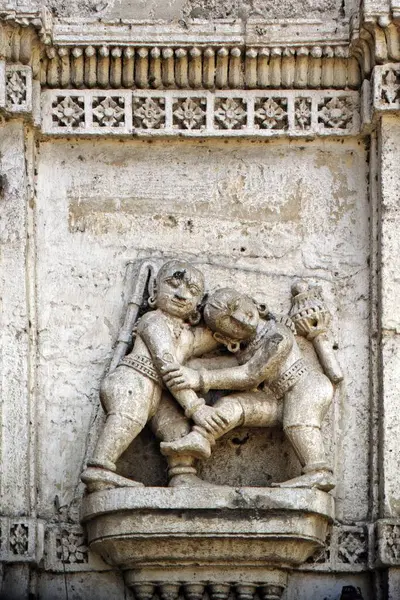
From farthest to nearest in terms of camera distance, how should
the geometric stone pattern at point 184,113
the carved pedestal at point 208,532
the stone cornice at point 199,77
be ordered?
the geometric stone pattern at point 184,113, the stone cornice at point 199,77, the carved pedestal at point 208,532

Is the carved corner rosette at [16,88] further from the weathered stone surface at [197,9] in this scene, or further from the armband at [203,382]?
the armband at [203,382]

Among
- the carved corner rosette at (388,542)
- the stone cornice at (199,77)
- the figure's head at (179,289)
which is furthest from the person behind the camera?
the stone cornice at (199,77)

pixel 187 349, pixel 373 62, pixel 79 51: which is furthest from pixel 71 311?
pixel 373 62

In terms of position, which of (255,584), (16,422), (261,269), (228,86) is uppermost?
(228,86)

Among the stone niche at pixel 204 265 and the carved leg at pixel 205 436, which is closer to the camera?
the carved leg at pixel 205 436

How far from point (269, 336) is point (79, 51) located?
1.70 metres

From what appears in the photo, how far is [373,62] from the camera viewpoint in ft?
34.4

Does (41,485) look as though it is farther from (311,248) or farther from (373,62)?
(373,62)

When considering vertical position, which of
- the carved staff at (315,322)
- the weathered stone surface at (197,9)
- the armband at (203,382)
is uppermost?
the weathered stone surface at (197,9)

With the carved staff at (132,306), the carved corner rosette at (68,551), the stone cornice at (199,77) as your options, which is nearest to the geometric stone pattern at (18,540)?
the carved corner rosette at (68,551)

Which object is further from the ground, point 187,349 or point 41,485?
point 187,349

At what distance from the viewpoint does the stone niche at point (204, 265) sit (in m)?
10.3

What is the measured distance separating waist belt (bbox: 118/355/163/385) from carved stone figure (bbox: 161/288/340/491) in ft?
0.26

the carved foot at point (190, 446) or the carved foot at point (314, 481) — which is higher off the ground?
the carved foot at point (190, 446)
